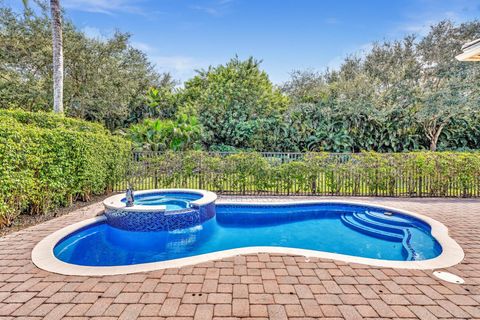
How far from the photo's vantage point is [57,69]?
11.4 m

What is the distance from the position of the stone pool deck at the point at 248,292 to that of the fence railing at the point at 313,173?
6.11m

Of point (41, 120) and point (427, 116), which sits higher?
point (427, 116)

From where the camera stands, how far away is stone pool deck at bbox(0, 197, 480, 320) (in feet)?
8.93

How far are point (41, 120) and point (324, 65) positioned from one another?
1919 cm

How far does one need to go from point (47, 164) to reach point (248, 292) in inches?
232

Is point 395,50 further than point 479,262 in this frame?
Yes

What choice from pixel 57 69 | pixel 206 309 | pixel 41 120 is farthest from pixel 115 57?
pixel 206 309

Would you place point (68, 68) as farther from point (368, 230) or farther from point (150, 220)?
point (368, 230)

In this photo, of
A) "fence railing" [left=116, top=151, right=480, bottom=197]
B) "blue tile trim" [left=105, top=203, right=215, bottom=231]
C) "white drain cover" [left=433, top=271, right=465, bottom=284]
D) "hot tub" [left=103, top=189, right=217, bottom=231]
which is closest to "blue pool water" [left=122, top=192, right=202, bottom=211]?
"hot tub" [left=103, top=189, right=217, bottom=231]

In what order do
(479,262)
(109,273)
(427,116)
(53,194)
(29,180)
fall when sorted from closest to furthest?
1. (109,273)
2. (479,262)
3. (29,180)
4. (53,194)
5. (427,116)

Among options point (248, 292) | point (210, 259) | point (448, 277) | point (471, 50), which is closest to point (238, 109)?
point (471, 50)

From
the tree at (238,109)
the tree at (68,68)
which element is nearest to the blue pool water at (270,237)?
the tree at (238,109)

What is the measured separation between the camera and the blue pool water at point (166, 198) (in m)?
7.88

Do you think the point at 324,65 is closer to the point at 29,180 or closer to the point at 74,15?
the point at 74,15
